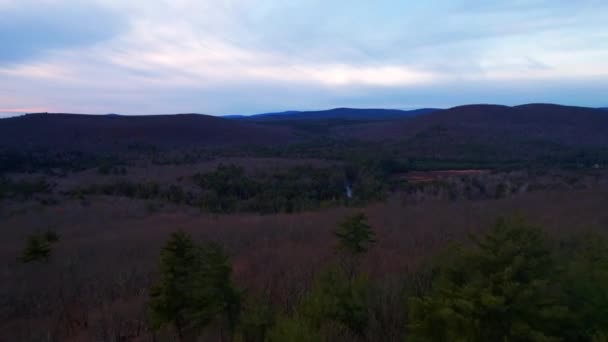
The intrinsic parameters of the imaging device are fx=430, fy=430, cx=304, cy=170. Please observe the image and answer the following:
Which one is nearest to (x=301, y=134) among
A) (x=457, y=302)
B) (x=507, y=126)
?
(x=507, y=126)

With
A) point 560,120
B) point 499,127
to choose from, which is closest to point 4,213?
point 499,127

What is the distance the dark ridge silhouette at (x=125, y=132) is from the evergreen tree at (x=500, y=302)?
50145 millimetres

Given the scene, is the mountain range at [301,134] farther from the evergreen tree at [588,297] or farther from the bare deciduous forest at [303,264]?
the evergreen tree at [588,297]

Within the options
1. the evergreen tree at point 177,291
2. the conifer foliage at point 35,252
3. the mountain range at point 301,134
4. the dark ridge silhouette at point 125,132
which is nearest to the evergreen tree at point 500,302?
the evergreen tree at point 177,291

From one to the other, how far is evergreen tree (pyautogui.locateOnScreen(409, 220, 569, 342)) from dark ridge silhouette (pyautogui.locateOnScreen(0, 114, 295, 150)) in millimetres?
50145

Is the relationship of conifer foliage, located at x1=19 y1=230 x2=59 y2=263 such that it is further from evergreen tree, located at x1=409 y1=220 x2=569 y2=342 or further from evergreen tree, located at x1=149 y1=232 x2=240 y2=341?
evergreen tree, located at x1=409 y1=220 x2=569 y2=342

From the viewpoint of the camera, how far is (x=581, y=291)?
11.8ft

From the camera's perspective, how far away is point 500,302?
3.31 metres

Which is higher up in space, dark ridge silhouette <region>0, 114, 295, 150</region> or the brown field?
dark ridge silhouette <region>0, 114, 295, 150</region>

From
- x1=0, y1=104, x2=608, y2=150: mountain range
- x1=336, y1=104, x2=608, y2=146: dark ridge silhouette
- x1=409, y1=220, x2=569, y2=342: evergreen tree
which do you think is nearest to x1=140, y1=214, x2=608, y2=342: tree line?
x1=409, y1=220, x2=569, y2=342: evergreen tree

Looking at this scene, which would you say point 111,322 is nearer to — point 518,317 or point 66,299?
point 66,299

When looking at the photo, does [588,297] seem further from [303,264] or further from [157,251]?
[157,251]

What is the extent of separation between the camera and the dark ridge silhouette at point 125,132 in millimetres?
51312

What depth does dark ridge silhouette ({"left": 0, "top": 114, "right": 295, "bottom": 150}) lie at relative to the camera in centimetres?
5131
